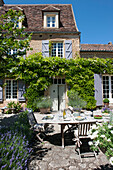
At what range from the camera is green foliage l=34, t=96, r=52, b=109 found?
889 cm

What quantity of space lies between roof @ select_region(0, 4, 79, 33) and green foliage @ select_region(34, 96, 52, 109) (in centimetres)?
514

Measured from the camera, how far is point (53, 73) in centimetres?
977

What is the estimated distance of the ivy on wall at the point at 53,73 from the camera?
31.6 feet

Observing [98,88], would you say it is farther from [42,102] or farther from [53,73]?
[42,102]

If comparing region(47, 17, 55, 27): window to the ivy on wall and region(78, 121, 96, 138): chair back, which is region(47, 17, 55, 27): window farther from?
region(78, 121, 96, 138): chair back

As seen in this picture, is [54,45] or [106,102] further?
[54,45]

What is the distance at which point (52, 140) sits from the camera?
4367 mm

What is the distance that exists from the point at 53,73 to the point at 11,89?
3372 millimetres

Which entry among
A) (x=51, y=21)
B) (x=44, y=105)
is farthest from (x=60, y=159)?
(x=51, y=21)

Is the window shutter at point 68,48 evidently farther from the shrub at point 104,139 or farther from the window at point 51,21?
the shrub at point 104,139

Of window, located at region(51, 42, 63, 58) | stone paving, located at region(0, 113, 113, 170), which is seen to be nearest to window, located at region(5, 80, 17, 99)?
window, located at region(51, 42, 63, 58)

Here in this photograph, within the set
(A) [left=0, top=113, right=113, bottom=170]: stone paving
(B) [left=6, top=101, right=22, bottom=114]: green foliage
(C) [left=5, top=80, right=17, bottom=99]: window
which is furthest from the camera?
(C) [left=5, top=80, right=17, bottom=99]: window

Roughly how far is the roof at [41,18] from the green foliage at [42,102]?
16.9ft

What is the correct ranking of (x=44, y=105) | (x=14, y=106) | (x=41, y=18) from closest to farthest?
(x=44, y=105) < (x=14, y=106) < (x=41, y=18)
